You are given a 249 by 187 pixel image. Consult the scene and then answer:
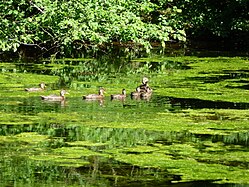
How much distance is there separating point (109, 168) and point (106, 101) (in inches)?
219

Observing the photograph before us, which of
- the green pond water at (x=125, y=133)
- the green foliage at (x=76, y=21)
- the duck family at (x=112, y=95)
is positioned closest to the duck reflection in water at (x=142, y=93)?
the duck family at (x=112, y=95)

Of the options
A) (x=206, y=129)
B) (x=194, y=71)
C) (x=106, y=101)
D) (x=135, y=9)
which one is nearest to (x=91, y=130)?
(x=206, y=129)

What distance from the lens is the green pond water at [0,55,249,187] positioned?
867 cm

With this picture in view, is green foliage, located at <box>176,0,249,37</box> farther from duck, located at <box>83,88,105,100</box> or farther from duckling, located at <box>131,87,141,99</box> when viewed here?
duck, located at <box>83,88,105,100</box>

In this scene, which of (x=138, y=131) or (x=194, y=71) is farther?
(x=194, y=71)

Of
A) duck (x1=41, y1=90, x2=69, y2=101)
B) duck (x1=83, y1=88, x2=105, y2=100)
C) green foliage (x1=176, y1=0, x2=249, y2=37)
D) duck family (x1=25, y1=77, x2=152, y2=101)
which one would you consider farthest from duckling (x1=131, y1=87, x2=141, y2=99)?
green foliage (x1=176, y1=0, x2=249, y2=37)

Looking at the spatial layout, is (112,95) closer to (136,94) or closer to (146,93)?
(136,94)

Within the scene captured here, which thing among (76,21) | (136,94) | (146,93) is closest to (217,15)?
(76,21)

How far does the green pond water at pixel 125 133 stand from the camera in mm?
8672

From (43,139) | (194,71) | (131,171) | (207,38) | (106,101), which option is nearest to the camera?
(131,171)

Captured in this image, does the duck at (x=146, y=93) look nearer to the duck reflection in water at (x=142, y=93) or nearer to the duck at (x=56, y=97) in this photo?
the duck reflection in water at (x=142, y=93)

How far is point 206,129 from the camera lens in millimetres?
11609

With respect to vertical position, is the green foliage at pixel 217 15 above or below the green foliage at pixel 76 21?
above

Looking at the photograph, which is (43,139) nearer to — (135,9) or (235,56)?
(135,9)
